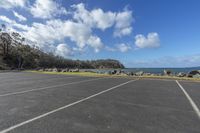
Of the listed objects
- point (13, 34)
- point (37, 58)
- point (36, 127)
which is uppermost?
point (13, 34)

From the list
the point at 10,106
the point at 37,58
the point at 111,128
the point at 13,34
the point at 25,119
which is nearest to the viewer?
the point at 111,128

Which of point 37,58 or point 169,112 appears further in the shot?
point 37,58

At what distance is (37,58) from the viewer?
78.3m

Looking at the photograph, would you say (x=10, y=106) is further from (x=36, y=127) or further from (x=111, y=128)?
(x=111, y=128)

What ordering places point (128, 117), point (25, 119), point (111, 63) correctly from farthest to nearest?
point (111, 63) < point (128, 117) < point (25, 119)

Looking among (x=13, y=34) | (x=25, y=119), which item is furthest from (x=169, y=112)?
(x=13, y=34)

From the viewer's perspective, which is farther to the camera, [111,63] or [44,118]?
[111,63]

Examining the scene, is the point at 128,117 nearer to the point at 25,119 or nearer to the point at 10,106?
the point at 25,119

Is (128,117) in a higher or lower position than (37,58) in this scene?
lower

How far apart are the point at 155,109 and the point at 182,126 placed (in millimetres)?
1566

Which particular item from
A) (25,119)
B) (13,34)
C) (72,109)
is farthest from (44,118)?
(13,34)

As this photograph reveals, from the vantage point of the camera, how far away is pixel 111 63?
151250 millimetres

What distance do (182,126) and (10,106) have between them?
17.8 feet

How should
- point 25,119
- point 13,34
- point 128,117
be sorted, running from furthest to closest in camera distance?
point 13,34 → point 128,117 → point 25,119
